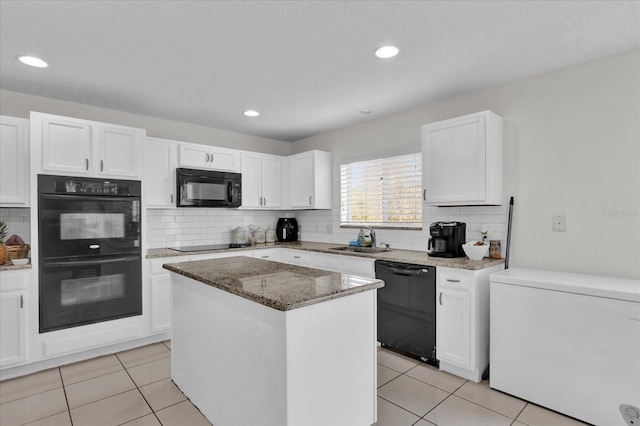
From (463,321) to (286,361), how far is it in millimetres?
1751

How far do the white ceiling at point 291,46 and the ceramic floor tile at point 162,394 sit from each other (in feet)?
8.10

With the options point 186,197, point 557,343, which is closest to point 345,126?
point 186,197

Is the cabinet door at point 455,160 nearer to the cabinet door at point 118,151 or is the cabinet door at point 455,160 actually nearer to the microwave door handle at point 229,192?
the microwave door handle at point 229,192

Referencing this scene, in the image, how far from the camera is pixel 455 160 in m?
3.02

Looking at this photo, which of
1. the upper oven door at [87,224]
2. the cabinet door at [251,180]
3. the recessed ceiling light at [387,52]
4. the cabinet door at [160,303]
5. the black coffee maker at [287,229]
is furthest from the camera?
the black coffee maker at [287,229]

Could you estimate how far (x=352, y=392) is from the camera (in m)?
1.75

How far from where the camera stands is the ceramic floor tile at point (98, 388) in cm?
239

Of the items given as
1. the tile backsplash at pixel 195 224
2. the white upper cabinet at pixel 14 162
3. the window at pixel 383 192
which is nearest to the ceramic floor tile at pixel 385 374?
the window at pixel 383 192

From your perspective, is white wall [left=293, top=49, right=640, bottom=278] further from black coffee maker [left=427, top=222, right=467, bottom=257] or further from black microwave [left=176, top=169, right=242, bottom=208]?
black microwave [left=176, top=169, right=242, bottom=208]

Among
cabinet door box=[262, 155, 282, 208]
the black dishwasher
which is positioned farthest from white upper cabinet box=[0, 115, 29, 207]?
the black dishwasher

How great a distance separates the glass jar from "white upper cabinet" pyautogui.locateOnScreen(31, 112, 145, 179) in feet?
11.3

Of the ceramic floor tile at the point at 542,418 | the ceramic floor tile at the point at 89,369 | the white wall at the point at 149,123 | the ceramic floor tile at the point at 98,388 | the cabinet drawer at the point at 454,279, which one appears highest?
the white wall at the point at 149,123

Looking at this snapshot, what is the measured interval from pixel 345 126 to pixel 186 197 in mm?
2207

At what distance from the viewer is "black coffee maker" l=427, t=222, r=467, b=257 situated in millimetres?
3041
